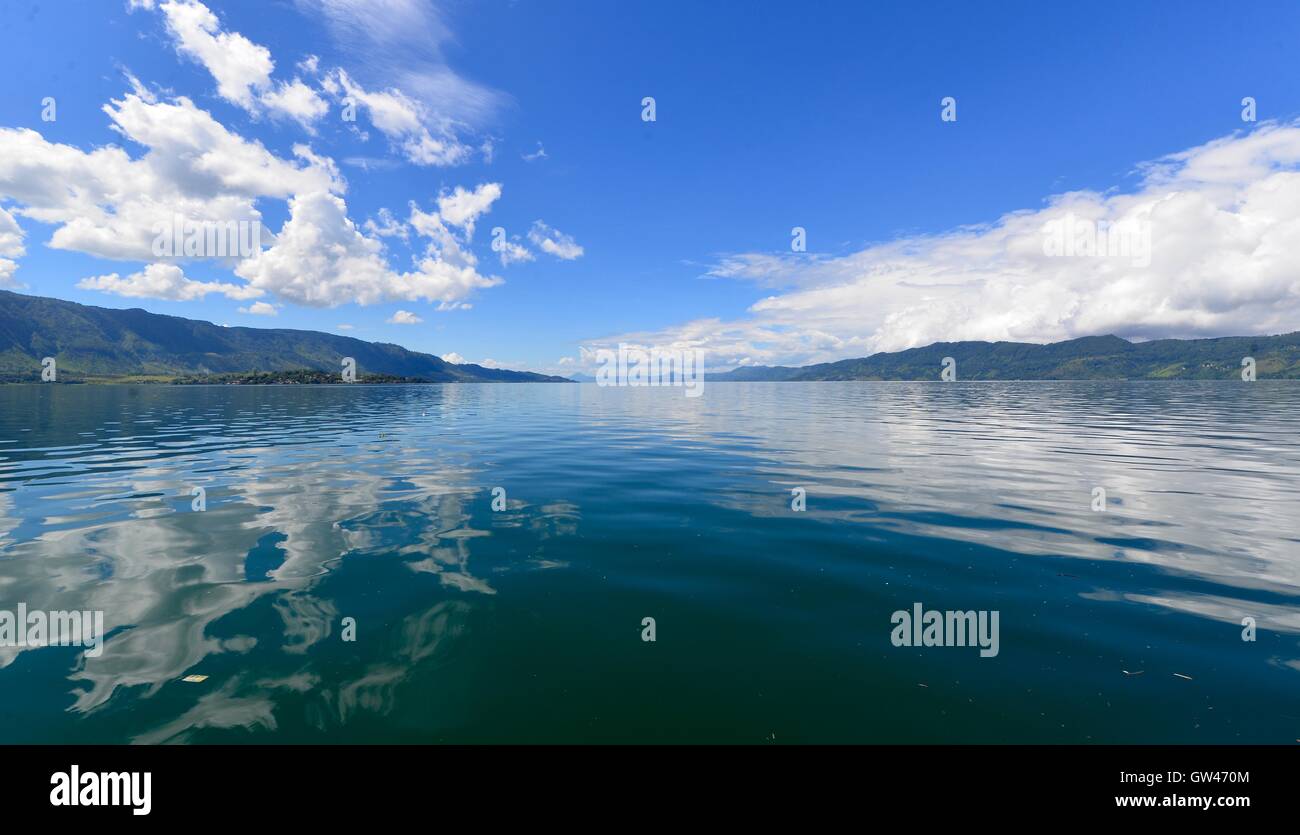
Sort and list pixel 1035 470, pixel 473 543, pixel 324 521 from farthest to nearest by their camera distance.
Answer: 1. pixel 1035 470
2. pixel 324 521
3. pixel 473 543

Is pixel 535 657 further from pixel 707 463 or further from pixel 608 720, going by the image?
pixel 707 463

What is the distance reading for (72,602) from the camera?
11570mm

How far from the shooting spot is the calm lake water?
780 centimetres

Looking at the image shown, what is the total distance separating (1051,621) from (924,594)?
97.2 inches

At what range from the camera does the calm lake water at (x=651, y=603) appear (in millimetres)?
7801

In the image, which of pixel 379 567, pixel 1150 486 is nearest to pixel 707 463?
pixel 379 567

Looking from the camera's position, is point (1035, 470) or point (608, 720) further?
point (1035, 470)

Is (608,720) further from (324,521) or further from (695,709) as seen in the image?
(324,521)

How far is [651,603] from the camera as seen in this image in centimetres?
1177

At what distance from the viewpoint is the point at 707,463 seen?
30.0 m
